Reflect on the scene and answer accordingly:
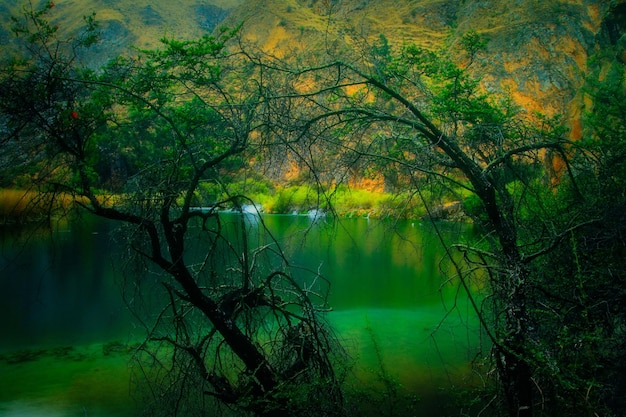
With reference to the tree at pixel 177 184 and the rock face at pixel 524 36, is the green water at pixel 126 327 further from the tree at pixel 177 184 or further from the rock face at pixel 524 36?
the rock face at pixel 524 36

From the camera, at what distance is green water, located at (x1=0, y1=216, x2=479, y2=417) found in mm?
5535

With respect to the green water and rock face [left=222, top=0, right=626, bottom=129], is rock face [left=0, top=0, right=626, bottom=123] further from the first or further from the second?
the green water

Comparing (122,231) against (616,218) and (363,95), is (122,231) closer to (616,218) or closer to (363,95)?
(363,95)

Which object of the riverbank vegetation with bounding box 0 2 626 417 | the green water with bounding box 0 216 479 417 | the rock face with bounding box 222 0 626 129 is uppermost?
the rock face with bounding box 222 0 626 129

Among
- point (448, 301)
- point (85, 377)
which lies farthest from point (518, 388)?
point (448, 301)

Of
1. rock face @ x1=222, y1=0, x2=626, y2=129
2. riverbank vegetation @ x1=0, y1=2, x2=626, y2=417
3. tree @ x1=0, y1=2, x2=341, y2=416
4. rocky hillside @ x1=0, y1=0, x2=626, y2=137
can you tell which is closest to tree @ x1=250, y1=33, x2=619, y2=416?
riverbank vegetation @ x1=0, y1=2, x2=626, y2=417

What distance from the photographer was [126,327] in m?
8.84

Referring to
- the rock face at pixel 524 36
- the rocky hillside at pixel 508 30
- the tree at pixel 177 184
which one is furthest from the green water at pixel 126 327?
the rock face at pixel 524 36

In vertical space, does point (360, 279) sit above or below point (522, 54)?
below

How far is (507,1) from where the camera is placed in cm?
4384

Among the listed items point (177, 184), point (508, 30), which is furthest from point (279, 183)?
point (508, 30)

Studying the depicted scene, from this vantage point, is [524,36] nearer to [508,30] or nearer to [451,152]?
[508,30]

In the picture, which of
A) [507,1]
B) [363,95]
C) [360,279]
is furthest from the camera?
[507,1]

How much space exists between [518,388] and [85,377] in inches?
217
